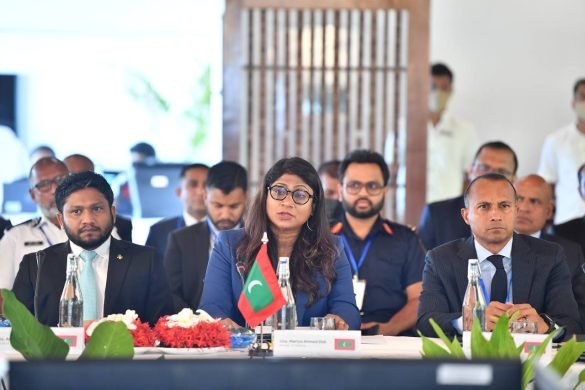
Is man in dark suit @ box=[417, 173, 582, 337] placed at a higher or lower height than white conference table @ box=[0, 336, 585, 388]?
higher

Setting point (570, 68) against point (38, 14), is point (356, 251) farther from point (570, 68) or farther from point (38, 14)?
point (38, 14)

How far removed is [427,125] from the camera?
26.2ft

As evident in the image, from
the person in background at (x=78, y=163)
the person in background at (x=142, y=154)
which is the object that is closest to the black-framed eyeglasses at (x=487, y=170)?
the person in background at (x=78, y=163)

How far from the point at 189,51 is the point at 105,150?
2.11 m

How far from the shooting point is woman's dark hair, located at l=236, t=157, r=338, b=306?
4.42m

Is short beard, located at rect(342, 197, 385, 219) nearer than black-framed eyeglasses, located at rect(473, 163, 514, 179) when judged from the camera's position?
Yes

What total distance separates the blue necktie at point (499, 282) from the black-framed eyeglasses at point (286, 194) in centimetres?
76

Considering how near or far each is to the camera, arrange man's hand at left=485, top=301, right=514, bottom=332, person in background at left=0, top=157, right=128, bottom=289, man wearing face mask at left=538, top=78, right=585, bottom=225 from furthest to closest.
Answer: man wearing face mask at left=538, top=78, right=585, bottom=225 < person in background at left=0, top=157, right=128, bottom=289 < man's hand at left=485, top=301, right=514, bottom=332

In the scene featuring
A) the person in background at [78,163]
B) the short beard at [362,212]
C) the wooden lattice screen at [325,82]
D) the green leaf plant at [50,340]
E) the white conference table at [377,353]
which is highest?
the wooden lattice screen at [325,82]

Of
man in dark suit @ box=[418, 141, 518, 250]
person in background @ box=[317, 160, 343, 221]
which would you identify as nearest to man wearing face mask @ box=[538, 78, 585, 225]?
man in dark suit @ box=[418, 141, 518, 250]

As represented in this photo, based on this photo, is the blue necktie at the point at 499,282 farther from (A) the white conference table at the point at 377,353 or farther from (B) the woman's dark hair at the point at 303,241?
(B) the woman's dark hair at the point at 303,241

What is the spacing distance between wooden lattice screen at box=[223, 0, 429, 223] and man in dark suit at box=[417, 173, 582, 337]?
354cm

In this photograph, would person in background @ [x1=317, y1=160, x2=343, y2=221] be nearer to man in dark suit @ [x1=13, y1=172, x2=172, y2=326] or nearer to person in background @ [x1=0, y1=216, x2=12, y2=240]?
person in background @ [x1=0, y1=216, x2=12, y2=240]

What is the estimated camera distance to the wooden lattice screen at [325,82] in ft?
26.1
